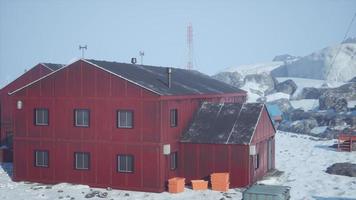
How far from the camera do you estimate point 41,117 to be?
1187 inches

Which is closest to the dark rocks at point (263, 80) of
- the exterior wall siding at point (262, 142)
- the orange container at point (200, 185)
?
the exterior wall siding at point (262, 142)

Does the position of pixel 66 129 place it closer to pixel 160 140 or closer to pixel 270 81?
pixel 160 140

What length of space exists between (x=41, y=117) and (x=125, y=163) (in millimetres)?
6769

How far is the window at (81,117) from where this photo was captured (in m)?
29.0

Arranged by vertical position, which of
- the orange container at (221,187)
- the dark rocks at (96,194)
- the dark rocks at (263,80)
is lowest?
the dark rocks at (96,194)

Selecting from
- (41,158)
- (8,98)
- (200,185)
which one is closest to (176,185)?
(200,185)

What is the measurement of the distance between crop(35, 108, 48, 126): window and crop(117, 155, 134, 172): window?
586cm

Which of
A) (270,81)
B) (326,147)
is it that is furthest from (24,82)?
(270,81)

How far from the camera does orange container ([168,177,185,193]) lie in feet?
87.6

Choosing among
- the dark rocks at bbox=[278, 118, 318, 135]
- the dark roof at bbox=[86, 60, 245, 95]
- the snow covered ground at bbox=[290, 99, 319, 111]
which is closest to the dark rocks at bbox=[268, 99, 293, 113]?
the snow covered ground at bbox=[290, 99, 319, 111]

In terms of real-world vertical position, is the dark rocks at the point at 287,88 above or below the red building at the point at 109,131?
above

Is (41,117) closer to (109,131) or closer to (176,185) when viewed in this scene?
(109,131)

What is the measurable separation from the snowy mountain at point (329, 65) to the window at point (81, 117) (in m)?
123

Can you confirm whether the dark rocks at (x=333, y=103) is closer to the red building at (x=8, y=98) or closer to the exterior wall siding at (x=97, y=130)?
the exterior wall siding at (x=97, y=130)
